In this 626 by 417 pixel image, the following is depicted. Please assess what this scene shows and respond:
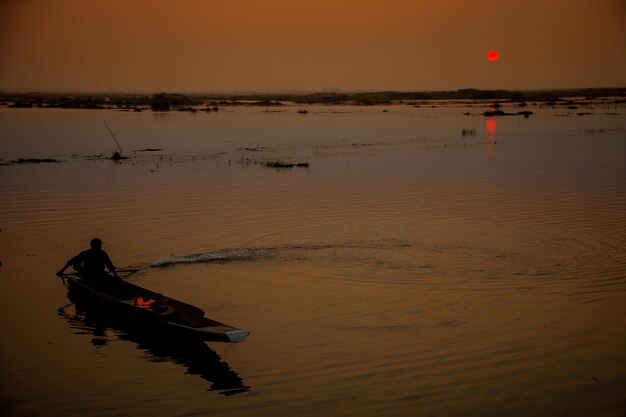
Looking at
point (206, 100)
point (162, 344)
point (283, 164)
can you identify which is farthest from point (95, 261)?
point (206, 100)

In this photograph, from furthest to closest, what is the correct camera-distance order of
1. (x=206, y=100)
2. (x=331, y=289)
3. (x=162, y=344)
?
(x=206, y=100)
(x=331, y=289)
(x=162, y=344)

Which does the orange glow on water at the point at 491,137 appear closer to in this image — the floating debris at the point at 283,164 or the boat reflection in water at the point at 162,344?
the floating debris at the point at 283,164

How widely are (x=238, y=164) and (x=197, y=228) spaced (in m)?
15.4

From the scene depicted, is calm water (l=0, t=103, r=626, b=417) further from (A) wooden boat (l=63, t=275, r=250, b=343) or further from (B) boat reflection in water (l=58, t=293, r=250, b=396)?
(A) wooden boat (l=63, t=275, r=250, b=343)

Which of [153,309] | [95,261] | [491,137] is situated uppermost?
[491,137]

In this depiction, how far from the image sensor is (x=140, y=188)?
1066 inches

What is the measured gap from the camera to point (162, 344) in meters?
11.3

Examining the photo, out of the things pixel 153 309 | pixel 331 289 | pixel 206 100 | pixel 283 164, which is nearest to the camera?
pixel 153 309

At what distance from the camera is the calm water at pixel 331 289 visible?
945cm

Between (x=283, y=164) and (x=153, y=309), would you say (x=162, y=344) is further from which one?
(x=283, y=164)

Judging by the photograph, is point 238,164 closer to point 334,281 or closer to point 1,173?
point 1,173

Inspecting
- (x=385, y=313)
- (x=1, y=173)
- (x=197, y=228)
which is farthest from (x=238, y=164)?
(x=385, y=313)

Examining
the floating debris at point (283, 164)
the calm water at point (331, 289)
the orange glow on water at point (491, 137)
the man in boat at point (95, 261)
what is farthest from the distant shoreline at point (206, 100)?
the man in boat at point (95, 261)

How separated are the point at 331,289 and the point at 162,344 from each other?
3872mm
